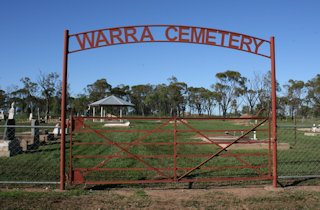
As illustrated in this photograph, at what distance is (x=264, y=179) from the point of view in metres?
6.41

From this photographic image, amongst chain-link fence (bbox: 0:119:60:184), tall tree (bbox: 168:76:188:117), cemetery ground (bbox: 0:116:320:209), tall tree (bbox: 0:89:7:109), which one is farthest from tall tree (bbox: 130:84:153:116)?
cemetery ground (bbox: 0:116:320:209)

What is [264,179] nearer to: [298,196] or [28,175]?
[298,196]

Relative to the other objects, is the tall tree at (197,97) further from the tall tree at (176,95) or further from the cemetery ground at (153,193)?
the cemetery ground at (153,193)

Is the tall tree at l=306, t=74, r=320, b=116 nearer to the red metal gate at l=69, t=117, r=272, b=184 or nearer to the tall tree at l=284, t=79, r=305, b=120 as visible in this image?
the tall tree at l=284, t=79, r=305, b=120

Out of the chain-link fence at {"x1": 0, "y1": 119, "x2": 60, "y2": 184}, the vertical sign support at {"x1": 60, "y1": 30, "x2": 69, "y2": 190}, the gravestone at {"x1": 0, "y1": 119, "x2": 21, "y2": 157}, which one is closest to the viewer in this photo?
the vertical sign support at {"x1": 60, "y1": 30, "x2": 69, "y2": 190}

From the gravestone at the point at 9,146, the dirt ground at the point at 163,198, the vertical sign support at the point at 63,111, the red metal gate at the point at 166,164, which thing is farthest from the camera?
the gravestone at the point at 9,146

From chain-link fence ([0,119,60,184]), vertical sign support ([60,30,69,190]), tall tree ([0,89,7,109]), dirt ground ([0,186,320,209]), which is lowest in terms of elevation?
dirt ground ([0,186,320,209])

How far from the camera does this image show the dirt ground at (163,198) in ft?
14.9

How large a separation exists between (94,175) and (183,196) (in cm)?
243

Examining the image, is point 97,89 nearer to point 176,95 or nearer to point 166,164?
point 176,95

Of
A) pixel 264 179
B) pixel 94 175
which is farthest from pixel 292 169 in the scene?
pixel 94 175

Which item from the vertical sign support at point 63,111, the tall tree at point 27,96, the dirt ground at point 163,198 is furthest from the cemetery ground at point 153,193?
the tall tree at point 27,96

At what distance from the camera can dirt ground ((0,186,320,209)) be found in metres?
4.55

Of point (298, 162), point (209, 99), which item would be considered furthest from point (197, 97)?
point (298, 162)
